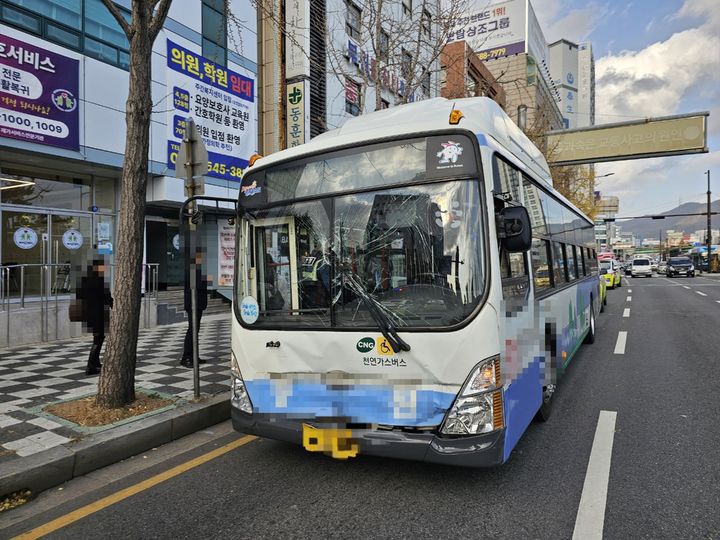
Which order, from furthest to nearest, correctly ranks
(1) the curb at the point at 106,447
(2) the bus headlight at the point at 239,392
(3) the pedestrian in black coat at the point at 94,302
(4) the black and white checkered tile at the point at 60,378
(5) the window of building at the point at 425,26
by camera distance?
(5) the window of building at the point at 425,26, (3) the pedestrian in black coat at the point at 94,302, (4) the black and white checkered tile at the point at 60,378, (2) the bus headlight at the point at 239,392, (1) the curb at the point at 106,447

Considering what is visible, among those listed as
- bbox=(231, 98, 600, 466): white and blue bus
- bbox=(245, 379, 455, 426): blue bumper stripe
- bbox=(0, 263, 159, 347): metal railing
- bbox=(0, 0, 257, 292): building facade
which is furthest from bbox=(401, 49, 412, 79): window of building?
bbox=(245, 379, 455, 426): blue bumper stripe

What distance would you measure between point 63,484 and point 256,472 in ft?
5.04

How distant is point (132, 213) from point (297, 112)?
38.7 feet

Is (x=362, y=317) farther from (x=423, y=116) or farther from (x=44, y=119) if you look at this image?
(x=44, y=119)

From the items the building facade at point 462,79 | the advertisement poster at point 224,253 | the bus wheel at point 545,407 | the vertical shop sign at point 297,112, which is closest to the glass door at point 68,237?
the advertisement poster at point 224,253

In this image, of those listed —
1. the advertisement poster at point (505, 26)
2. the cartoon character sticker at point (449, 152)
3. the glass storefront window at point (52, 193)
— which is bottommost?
the cartoon character sticker at point (449, 152)

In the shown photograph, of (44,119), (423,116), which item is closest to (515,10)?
(44,119)

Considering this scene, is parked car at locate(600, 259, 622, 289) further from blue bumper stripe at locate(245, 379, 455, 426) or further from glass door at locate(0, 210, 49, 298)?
blue bumper stripe at locate(245, 379, 455, 426)

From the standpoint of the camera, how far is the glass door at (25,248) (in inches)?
373

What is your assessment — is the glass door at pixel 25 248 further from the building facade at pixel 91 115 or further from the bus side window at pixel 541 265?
the bus side window at pixel 541 265

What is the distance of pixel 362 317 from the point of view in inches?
132

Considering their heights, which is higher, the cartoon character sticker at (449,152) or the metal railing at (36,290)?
the cartoon character sticker at (449,152)

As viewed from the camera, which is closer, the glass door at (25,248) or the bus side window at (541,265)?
the bus side window at (541,265)

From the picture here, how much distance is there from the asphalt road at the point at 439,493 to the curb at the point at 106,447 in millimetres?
294
